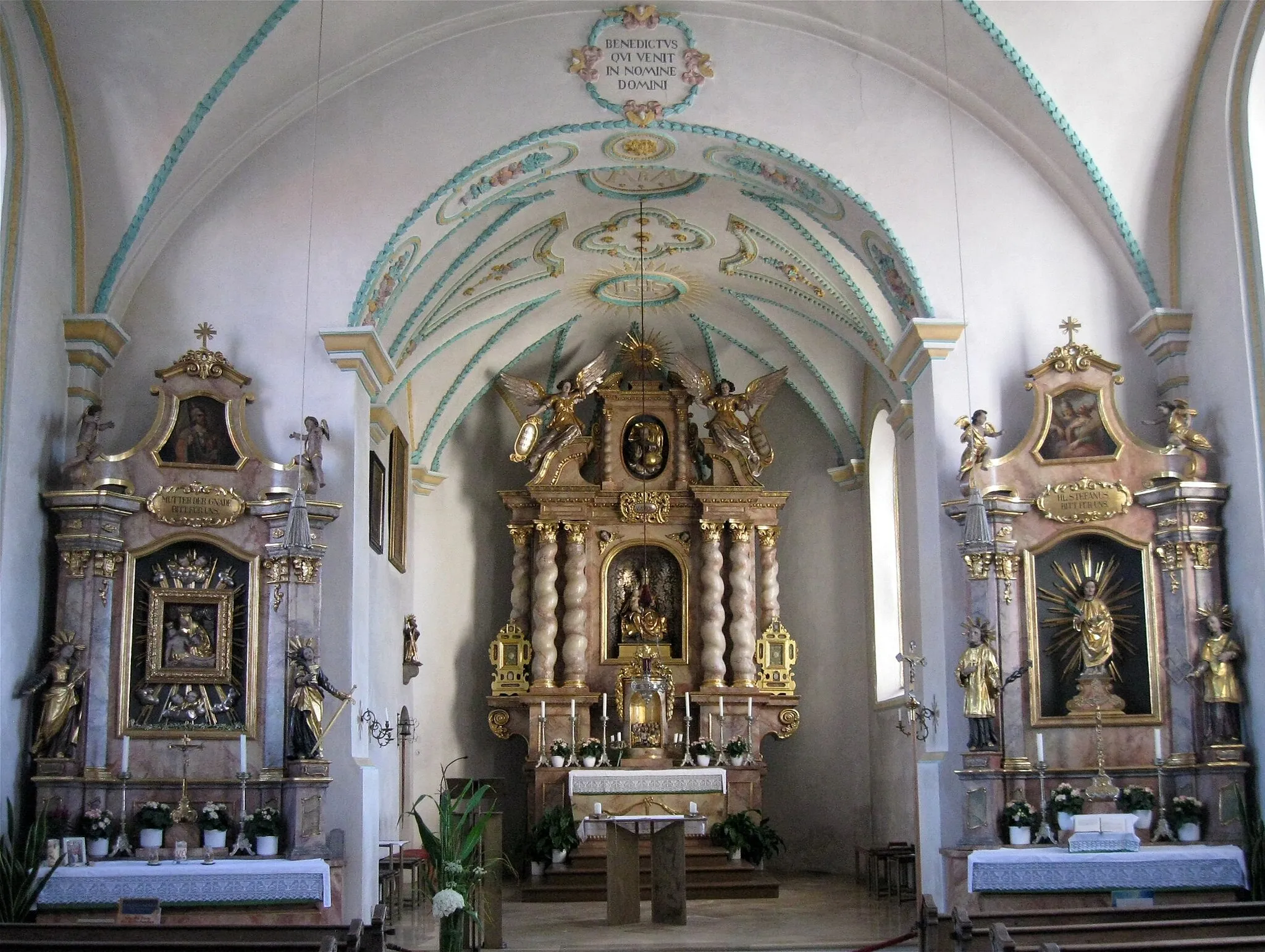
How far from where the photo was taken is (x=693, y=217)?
630 inches

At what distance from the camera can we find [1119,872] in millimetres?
10656

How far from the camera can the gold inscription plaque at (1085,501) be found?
467 inches

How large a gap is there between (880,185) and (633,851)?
257 inches

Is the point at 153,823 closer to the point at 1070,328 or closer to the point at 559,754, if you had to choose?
the point at 559,754

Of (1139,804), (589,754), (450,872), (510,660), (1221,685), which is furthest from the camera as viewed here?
(510,660)

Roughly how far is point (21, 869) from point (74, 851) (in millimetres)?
545

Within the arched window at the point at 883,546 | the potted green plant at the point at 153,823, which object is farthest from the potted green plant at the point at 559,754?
the potted green plant at the point at 153,823

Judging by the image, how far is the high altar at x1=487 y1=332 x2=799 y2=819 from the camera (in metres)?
18.2

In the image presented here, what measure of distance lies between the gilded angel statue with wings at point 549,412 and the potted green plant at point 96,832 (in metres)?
8.62

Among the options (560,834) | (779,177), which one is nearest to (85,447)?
(779,177)

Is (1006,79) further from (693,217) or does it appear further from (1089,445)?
(693,217)

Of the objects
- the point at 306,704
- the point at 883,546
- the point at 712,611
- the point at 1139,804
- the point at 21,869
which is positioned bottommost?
the point at 21,869

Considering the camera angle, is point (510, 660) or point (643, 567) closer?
point (510, 660)

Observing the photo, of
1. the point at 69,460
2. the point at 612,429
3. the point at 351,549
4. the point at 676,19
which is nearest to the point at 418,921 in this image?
the point at 351,549
